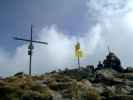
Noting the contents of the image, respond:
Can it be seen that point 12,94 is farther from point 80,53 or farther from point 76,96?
point 80,53

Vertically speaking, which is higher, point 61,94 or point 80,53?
point 80,53

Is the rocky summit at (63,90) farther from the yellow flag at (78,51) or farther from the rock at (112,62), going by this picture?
the rock at (112,62)

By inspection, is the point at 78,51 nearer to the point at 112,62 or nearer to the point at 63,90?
the point at 112,62

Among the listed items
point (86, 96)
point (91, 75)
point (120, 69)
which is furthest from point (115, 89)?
point (120, 69)

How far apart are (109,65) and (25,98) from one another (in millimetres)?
44162

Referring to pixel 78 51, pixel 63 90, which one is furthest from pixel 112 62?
pixel 63 90

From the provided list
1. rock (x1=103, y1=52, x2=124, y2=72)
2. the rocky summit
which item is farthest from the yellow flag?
rock (x1=103, y1=52, x2=124, y2=72)

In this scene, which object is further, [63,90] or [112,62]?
[112,62]

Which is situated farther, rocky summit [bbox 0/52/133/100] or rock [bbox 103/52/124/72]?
rock [bbox 103/52/124/72]

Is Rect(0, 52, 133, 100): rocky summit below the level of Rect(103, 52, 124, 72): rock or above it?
below

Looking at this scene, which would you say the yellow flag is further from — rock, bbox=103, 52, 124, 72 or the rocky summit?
rock, bbox=103, 52, 124, 72

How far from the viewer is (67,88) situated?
49.3m

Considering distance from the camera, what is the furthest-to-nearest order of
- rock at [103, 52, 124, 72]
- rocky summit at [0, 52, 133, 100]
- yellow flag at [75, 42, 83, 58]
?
rock at [103, 52, 124, 72] < yellow flag at [75, 42, 83, 58] < rocky summit at [0, 52, 133, 100]

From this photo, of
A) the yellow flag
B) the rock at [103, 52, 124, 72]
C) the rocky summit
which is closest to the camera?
the rocky summit
